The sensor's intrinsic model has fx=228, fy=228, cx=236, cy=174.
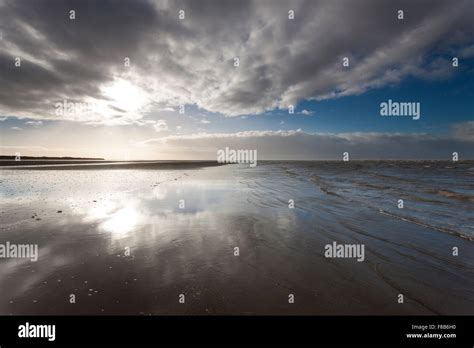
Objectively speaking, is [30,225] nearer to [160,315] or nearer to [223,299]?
[160,315]

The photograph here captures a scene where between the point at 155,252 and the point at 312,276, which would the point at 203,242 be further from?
the point at 312,276

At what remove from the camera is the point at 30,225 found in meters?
8.97

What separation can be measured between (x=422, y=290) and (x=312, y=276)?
232 centimetres

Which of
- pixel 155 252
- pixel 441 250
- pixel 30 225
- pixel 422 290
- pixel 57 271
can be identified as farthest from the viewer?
pixel 30 225

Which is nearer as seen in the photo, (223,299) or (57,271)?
(223,299)

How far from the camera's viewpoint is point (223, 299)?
14.5 ft

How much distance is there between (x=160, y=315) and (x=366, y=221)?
399 inches

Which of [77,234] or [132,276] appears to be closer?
[132,276]

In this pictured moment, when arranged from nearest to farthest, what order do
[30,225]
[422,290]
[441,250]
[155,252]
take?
[422,290], [155,252], [441,250], [30,225]
